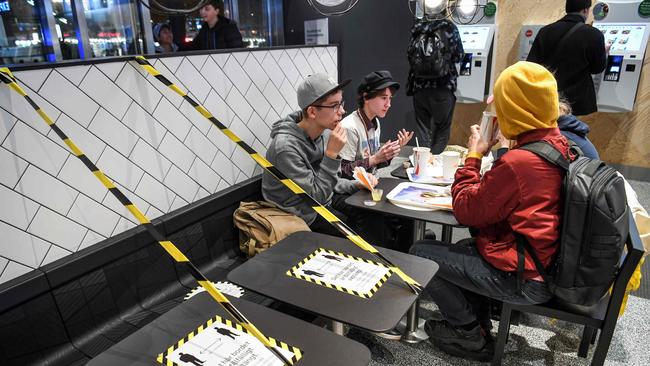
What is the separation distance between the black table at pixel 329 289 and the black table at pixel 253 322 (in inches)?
2.9

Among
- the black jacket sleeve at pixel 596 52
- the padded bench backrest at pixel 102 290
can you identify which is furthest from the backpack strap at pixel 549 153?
the black jacket sleeve at pixel 596 52

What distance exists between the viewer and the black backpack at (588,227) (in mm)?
1482

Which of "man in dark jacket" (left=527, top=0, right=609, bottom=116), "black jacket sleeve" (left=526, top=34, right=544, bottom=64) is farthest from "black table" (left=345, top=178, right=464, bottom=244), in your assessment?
"black jacket sleeve" (left=526, top=34, right=544, bottom=64)

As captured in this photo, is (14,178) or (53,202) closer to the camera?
(14,178)

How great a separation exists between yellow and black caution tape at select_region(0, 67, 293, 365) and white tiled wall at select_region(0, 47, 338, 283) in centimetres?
5

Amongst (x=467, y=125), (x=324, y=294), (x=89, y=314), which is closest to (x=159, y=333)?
(x=324, y=294)

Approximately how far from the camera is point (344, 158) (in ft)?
9.05

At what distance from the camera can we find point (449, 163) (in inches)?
90.9

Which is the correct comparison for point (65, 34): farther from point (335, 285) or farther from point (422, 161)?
point (335, 285)

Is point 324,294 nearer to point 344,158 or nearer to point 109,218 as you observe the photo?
point 109,218

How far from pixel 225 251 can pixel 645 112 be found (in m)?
4.35

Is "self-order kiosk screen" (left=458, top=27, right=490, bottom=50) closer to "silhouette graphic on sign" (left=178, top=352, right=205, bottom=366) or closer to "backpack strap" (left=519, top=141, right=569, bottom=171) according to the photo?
"backpack strap" (left=519, top=141, right=569, bottom=171)

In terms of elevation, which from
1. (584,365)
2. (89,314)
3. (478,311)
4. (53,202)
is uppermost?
(53,202)

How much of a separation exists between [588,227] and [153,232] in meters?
1.46
